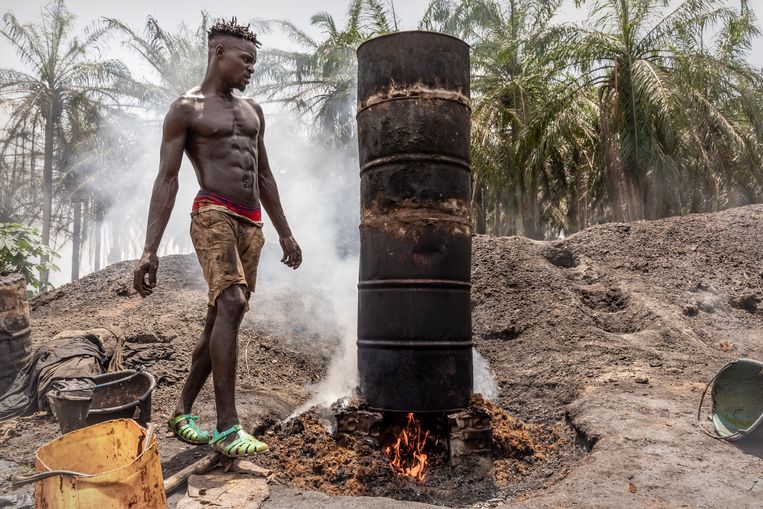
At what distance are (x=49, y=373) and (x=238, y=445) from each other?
98.9 inches

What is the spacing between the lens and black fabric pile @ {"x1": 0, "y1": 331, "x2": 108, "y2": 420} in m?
4.66

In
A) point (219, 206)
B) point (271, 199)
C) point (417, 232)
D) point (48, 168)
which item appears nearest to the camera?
point (219, 206)

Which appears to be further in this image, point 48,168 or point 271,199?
point 48,168

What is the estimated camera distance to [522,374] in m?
5.91

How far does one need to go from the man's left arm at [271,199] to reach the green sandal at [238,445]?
3.71 ft

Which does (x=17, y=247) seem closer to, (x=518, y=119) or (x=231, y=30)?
(x=231, y=30)

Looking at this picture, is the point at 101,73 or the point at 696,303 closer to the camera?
the point at 696,303

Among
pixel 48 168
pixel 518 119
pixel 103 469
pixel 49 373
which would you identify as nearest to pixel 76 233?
pixel 48 168

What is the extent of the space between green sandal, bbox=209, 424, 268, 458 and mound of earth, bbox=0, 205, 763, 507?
251 millimetres

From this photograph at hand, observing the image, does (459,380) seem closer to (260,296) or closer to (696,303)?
(696,303)

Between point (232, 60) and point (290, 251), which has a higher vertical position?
point (232, 60)

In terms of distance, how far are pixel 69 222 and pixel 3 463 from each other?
2494 cm

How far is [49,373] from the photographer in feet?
15.7

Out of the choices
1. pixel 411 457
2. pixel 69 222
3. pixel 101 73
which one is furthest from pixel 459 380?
pixel 69 222
